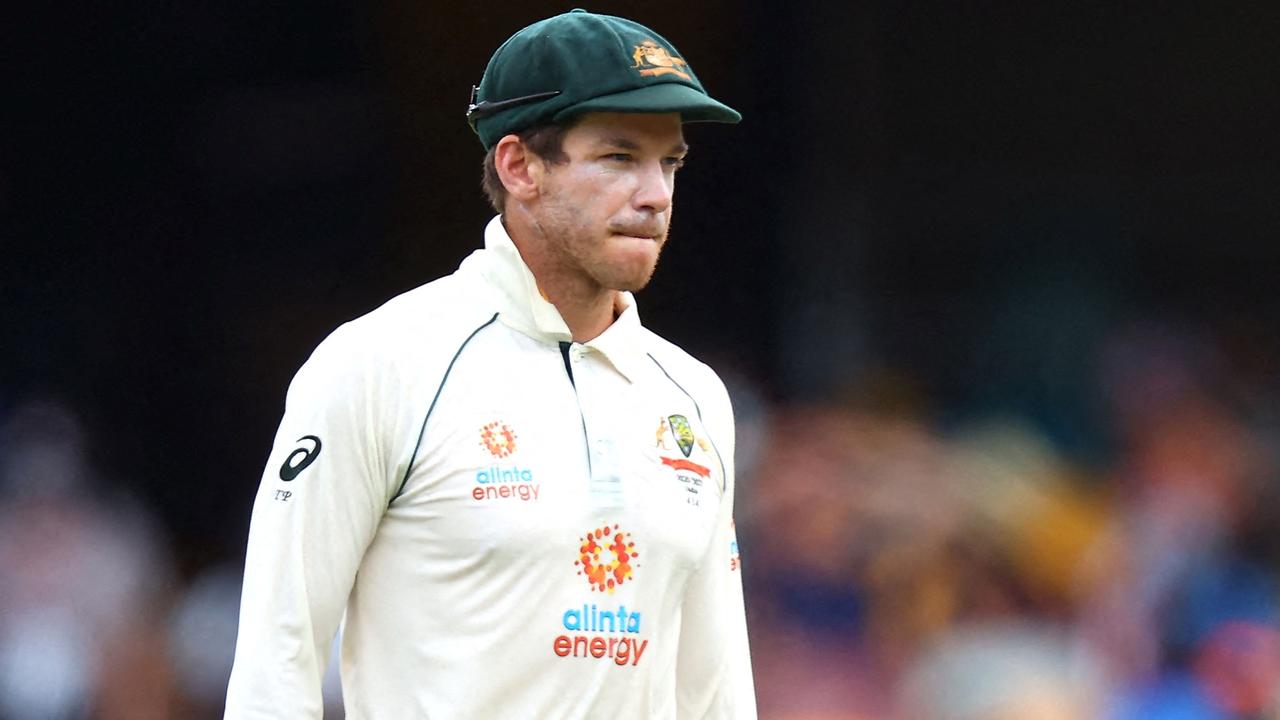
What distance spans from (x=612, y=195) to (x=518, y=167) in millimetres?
151

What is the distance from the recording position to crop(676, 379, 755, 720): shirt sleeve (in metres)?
2.69

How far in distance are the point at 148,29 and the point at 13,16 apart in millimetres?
469

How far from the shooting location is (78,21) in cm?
623

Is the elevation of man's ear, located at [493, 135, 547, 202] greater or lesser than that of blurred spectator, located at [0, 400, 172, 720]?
greater

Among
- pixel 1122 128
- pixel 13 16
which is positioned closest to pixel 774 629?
pixel 1122 128

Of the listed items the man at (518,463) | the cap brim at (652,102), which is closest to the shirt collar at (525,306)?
the man at (518,463)

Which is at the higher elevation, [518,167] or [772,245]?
[772,245]

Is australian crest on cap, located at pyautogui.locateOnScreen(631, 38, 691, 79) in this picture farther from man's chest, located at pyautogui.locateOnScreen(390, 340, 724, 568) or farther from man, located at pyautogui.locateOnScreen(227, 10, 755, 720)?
man's chest, located at pyautogui.locateOnScreen(390, 340, 724, 568)

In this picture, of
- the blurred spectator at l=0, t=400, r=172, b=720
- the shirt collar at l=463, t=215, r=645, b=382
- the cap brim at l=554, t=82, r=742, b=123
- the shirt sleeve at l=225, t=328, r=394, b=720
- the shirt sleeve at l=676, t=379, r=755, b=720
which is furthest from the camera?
the blurred spectator at l=0, t=400, r=172, b=720

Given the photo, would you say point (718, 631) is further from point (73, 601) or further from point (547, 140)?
point (73, 601)

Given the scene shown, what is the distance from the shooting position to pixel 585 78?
2.45m

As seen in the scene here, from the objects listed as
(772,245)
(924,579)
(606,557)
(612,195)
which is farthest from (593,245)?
(772,245)

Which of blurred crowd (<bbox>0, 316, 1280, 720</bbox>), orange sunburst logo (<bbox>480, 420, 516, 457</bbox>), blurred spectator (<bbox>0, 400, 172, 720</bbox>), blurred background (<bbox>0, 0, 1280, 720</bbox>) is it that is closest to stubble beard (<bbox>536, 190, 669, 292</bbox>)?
orange sunburst logo (<bbox>480, 420, 516, 457</bbox>)

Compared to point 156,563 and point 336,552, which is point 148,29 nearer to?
point 156,563
